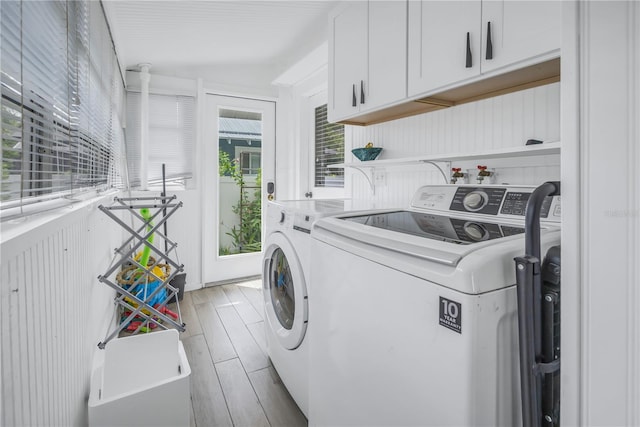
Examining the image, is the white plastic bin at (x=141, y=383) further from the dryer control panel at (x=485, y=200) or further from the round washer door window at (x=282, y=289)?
the dryer control panel at (x=485, y=200)

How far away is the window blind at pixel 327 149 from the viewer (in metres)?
3.09

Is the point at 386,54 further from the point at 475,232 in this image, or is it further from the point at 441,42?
the point at 475,232

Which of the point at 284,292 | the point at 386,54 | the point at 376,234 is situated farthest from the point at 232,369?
the point at 386,54

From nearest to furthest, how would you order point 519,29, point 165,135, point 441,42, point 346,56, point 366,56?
point 519,29 → point 441,42 → point 366,56 → point 346,56 → point 165,135

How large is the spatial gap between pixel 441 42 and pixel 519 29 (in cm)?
35

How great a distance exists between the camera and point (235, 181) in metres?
3.69

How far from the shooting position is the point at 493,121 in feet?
5.34

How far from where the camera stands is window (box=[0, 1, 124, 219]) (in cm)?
76

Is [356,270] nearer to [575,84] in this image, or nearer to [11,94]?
[575,84]

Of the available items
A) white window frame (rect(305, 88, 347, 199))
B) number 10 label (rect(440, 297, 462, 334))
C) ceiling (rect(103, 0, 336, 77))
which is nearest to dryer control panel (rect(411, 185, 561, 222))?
number 10 label (rect(440, 297, 462, 334))

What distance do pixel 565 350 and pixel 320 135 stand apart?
300 cm

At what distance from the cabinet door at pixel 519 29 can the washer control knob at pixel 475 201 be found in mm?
502

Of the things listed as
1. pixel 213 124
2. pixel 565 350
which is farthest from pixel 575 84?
pixel 213 124

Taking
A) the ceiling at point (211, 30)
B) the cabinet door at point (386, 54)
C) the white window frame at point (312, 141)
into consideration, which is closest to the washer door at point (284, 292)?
the cabinet door at point (386, 54)
